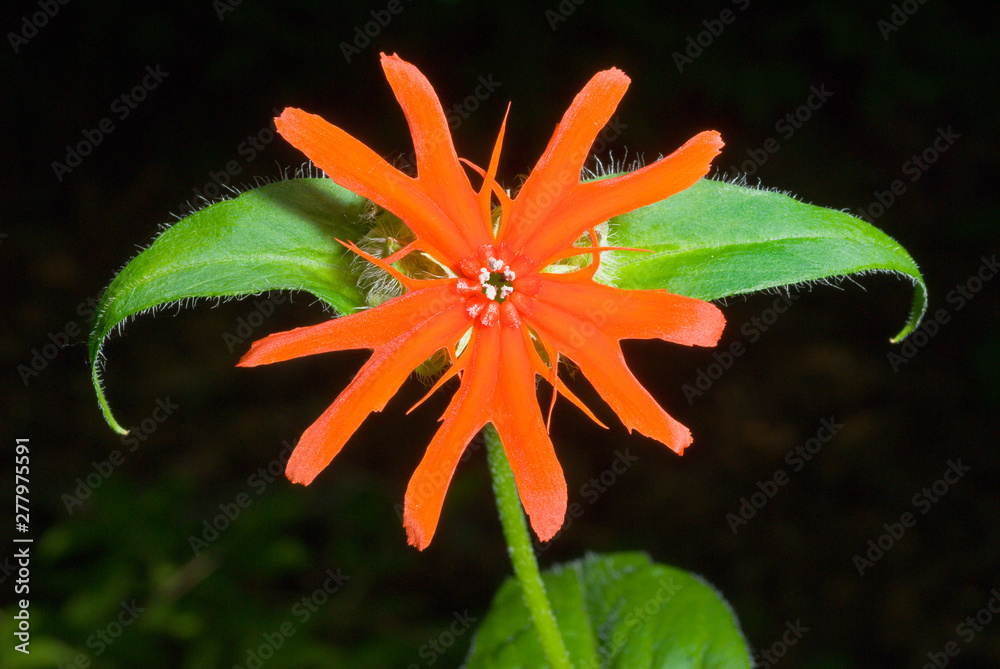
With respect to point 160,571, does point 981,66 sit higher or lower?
higher

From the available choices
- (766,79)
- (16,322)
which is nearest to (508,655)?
(766,79)

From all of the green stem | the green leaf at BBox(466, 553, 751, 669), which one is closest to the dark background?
the green leaf at BBox(466, 553, 751, 669)

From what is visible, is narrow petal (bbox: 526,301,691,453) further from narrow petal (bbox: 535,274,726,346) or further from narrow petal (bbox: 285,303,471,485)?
narrow petal (bbox: 285,303,471,485)

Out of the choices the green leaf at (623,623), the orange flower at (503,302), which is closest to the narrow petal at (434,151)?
the orange flower at (503,302)

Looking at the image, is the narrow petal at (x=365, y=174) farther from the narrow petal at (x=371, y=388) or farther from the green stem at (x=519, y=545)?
the green stem at (x=519, y=545)

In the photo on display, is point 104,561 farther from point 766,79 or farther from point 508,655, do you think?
point 766,79
